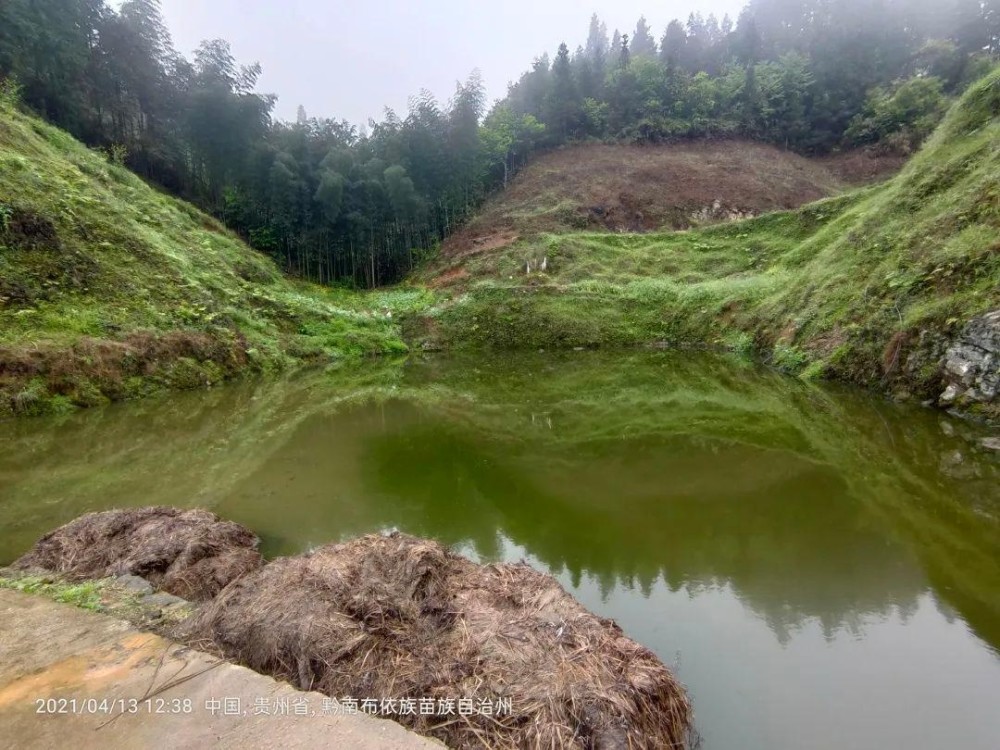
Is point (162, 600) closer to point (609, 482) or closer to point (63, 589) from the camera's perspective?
point (63, 589)

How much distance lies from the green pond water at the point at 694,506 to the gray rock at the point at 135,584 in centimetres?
171

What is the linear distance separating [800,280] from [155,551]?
19276mm

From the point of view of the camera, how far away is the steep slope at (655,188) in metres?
33.1

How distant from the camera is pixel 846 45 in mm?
45344

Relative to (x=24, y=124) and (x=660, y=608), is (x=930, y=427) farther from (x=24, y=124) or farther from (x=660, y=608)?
(x=24, y=124)

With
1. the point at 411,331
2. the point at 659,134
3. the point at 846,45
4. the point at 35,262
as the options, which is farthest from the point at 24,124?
the point at 846,45

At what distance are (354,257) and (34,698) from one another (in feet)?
104

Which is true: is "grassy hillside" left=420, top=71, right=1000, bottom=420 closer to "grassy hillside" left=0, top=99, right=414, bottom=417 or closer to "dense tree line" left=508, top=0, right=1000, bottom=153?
"grassy hillside" left=0, top=99, right=414, bottom=417

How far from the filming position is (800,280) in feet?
59.1

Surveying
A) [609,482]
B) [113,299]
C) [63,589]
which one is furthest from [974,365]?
[113,299]

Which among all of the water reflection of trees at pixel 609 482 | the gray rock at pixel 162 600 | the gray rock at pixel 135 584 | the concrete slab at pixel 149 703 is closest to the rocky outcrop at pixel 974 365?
the water reflection of trees at pixel 609 482

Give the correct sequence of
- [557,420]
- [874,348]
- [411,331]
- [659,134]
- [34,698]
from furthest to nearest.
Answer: [659,134]
[411,331]
[874,348]
[557,420]
[34,698]

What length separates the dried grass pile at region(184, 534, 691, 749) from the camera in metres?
2.57

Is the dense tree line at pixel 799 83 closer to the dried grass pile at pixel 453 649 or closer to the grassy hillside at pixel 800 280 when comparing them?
the grassy hillside at pixel 800 280
